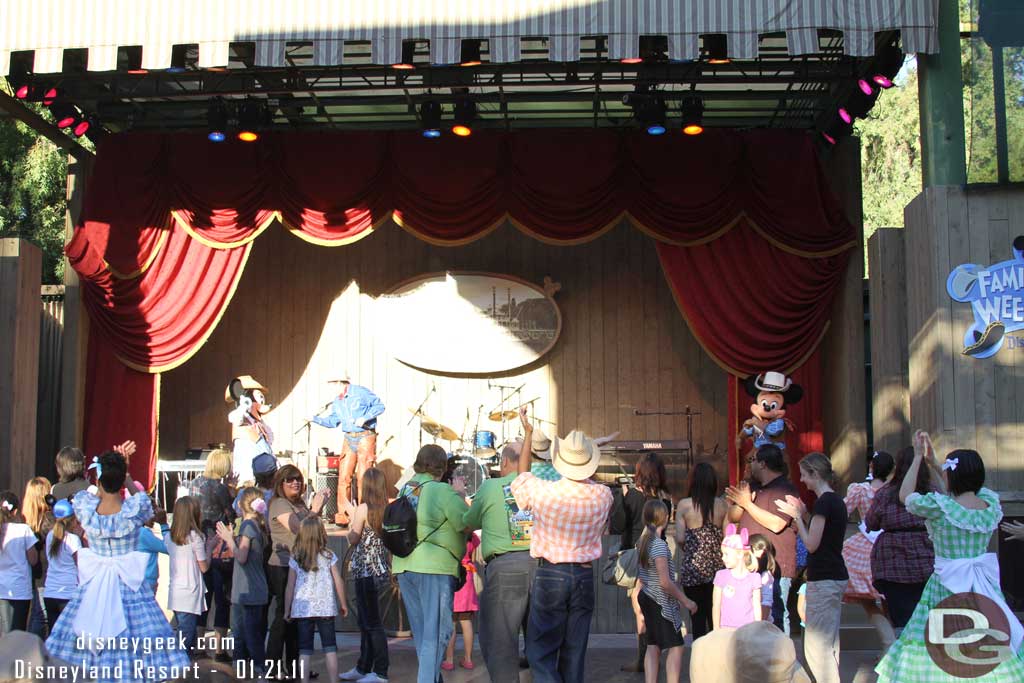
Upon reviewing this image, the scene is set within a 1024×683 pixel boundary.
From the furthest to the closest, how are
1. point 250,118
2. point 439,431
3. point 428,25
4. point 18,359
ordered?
1. point 439,431
2. point 250,118
3. point 18,359
4. point 428,25

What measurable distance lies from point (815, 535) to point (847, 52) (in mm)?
5117

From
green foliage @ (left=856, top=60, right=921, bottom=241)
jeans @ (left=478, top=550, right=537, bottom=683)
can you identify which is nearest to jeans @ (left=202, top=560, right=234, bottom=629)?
jeans @ (left=478, top=550, right=537, bottom=683)

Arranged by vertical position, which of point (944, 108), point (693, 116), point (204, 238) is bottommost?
point (204, 238)

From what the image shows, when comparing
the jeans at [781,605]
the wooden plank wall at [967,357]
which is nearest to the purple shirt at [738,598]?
the jeans at [781,605]

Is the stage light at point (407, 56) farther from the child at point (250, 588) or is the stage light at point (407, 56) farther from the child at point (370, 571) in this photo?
the child at point (250, 588)

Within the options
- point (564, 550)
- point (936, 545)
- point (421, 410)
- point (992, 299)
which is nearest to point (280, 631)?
point (564, 550)

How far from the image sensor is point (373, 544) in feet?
23.2

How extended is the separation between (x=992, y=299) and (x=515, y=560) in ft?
17.5

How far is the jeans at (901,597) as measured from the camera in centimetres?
578

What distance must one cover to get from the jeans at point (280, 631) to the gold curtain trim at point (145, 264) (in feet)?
21.5

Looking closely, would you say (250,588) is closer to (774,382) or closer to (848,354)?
(774,382)

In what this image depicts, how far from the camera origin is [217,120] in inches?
470

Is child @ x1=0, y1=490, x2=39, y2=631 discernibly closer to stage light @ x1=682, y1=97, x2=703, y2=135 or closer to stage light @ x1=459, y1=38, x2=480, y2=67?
stage light @ x1=459, y1=38, x2=480, y2=67

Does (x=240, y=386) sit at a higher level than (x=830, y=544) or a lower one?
higher
